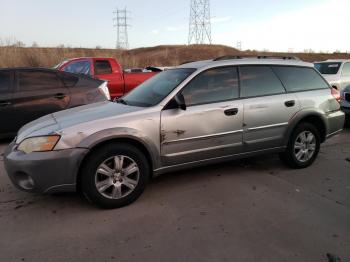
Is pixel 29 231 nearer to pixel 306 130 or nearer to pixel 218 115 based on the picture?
pixel 218 115

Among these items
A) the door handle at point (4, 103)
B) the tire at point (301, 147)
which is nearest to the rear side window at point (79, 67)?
the door handle at point (4, 103)

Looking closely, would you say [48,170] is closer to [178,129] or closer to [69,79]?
[178,129]

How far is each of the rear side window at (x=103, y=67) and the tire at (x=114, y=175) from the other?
728 cm

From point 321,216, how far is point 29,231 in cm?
297

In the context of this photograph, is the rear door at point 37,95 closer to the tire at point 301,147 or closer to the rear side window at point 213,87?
the rear side window at point 213,87

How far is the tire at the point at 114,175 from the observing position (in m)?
3.90

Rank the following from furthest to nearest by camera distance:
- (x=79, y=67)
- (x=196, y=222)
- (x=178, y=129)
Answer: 1. (x=79, y=67)
2. (x=178, y=129)
3. (x=196, y=222)

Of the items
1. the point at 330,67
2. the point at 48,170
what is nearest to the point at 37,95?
the point at 48,170

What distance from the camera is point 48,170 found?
376cm

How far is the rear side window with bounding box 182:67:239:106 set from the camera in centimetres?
453

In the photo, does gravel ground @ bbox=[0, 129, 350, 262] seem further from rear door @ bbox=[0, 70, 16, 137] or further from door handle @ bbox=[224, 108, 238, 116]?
rear door @ bbox=[0, 70, 16, 137]

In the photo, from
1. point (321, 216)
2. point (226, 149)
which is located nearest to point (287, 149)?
point (226, 149)

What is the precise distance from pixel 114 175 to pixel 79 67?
7.83 metres

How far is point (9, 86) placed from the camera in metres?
7.10
